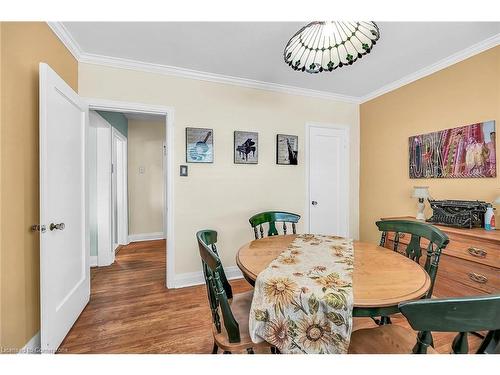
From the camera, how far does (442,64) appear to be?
2.41 metres

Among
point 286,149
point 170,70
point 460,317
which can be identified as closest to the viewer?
point 460,317

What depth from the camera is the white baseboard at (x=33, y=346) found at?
144 centimetres

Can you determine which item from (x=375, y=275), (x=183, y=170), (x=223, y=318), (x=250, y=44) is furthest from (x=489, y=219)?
(x=183, y=170)

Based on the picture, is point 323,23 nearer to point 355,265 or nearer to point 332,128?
point 355,265

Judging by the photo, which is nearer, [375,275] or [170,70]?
[375,275]

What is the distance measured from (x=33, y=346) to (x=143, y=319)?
0.71 m

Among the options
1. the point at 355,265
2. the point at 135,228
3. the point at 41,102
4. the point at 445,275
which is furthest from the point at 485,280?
the point at 135,228

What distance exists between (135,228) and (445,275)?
4.90 meters

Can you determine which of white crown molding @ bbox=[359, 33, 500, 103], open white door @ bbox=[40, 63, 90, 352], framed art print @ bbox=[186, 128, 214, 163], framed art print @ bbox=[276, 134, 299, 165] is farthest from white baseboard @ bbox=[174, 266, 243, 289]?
white crown molding @ bbox=[359, 33, 500, 103]

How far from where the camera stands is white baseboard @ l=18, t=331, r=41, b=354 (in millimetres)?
1441

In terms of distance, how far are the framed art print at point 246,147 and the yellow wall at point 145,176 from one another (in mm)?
Result: 2598

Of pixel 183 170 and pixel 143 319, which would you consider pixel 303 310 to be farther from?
pixel 183 170
